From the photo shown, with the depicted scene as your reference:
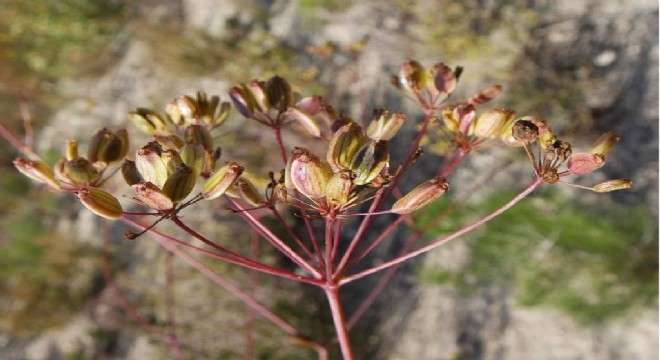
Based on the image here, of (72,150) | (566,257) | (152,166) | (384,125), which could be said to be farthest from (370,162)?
(566,257)

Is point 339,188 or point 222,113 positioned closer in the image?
point 339,188

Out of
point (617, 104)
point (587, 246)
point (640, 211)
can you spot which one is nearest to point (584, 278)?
point (587, 246)

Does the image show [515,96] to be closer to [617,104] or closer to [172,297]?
[617,104]

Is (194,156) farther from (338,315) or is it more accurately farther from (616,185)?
(616,185)

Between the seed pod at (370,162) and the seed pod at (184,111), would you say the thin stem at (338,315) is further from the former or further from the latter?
the seed pod at (184,111)

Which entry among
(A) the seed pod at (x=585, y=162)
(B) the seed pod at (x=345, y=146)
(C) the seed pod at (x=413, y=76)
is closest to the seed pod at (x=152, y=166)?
(B) the seed pod at (x=345, y=146)

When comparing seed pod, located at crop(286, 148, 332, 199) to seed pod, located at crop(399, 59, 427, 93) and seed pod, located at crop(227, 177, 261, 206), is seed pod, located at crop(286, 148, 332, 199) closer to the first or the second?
seed pod, located at crop(227, 177, 261, 206)
